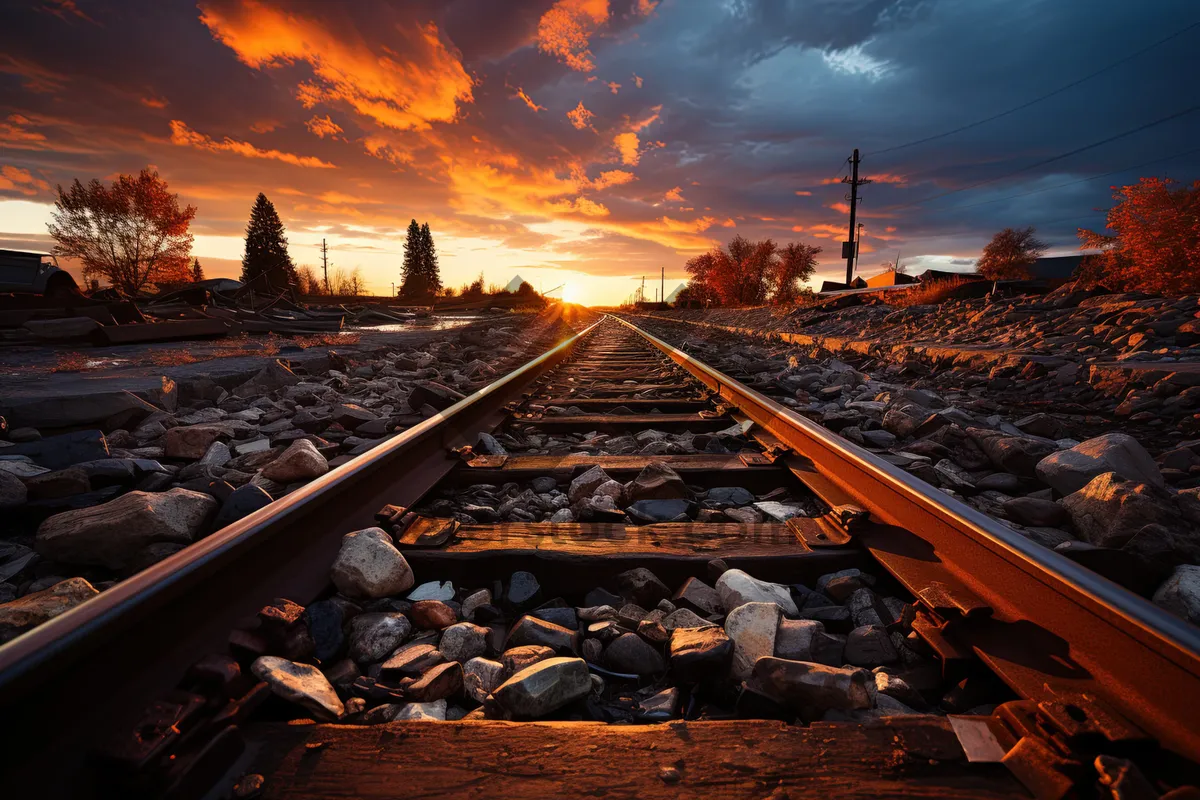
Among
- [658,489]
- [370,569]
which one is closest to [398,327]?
[658,489]

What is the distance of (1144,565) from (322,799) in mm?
1992

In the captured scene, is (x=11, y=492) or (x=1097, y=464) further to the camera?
(x=1097, y=464)

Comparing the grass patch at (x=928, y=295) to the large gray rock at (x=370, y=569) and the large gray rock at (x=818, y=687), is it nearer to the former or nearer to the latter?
the large gray rock at (x=818, y=687)

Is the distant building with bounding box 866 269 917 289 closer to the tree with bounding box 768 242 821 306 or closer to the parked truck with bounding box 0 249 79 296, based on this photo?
the tree with bounding box 768 242 821 306

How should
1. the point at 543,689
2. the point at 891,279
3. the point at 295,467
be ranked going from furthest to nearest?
the point at 891,279 → the point at 295,467 → the point at 543,689

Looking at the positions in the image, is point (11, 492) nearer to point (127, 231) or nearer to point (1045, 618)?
point (1045, 618)

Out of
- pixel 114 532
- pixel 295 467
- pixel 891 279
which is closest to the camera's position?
pixel 114 532

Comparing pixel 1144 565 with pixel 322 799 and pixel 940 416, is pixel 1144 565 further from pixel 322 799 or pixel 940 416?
pixel 322 799

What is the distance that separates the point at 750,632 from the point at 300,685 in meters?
0.97

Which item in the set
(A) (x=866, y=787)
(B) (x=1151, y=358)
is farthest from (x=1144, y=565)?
(B) (x=1151, y=358)

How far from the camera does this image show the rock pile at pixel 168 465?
1.56 meters

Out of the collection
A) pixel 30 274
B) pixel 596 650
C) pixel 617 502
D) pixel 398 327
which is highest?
pixel 30 274

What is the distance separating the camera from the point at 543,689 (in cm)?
103

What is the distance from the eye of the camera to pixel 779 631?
48.6 inches
